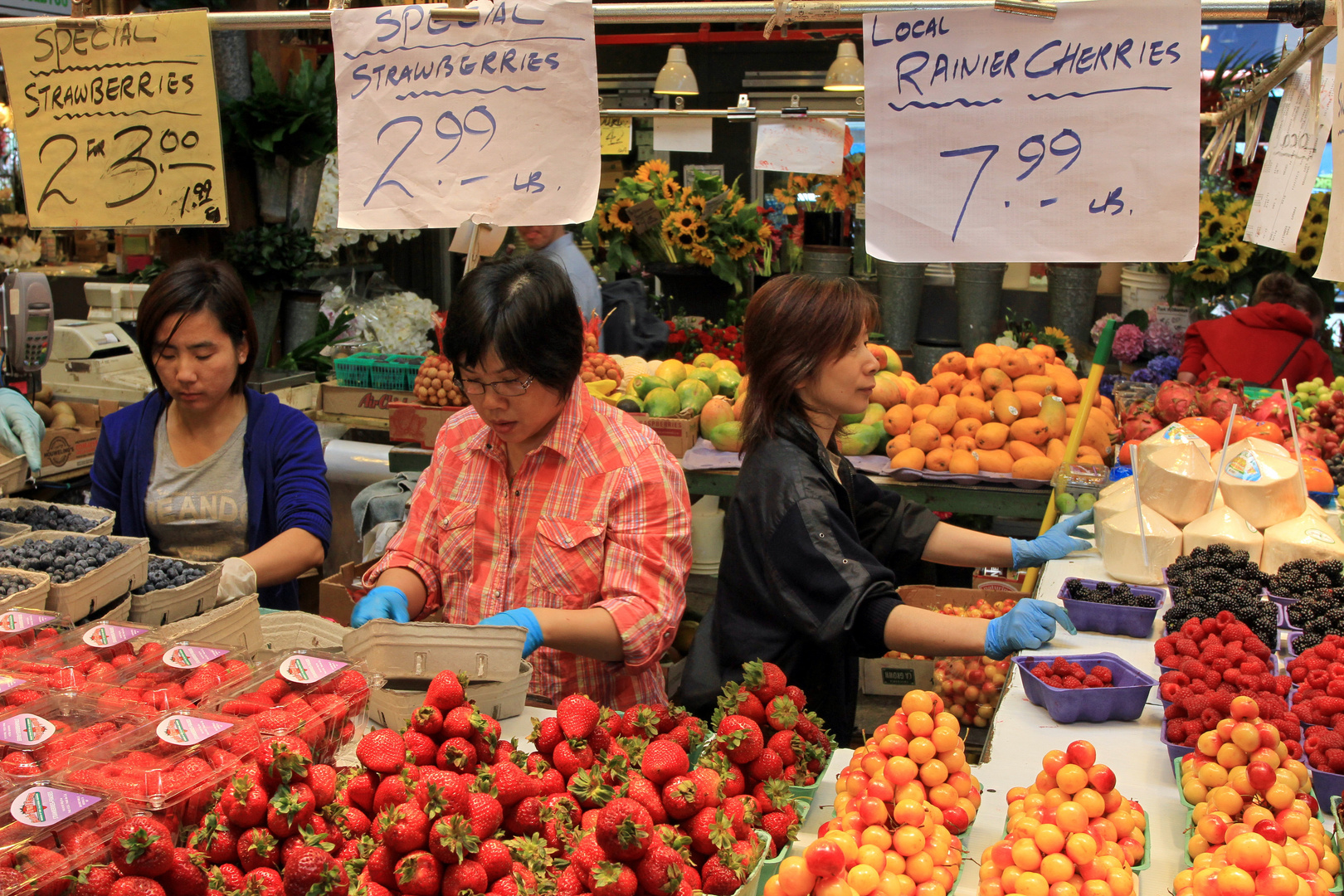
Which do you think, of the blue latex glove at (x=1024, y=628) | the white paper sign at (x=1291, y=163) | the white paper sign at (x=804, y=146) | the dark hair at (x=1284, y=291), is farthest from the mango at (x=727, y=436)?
the dark hair at (x=1284, y=291)

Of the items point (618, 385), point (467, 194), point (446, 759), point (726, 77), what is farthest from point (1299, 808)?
point (726, 77)

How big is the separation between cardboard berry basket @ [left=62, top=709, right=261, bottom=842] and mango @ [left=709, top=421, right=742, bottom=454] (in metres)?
2.85

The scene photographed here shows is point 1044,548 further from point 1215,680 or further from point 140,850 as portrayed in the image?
point 140,850

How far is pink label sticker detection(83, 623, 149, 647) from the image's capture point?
1.90 meters

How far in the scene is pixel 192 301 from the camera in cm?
269

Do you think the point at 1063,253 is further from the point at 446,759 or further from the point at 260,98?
the point at 260,98

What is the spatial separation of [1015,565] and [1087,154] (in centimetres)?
143

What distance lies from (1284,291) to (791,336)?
464 cm

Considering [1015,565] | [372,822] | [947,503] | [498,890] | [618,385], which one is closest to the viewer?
[498,890]

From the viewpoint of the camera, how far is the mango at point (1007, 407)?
4113mm

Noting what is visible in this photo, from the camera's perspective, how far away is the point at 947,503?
3.98 meters

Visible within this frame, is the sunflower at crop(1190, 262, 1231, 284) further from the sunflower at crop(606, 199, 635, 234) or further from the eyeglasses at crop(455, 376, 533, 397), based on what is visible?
the eyeglasses at crop(455, 376, 533, 397)

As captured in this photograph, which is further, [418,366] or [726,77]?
[726,77]

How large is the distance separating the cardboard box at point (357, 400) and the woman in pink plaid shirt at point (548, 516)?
269cm
